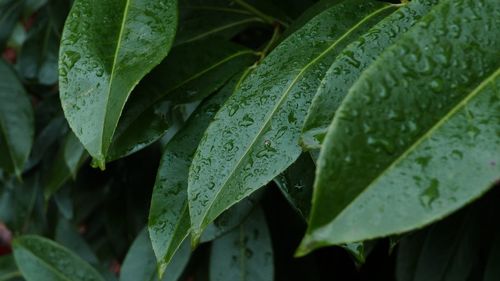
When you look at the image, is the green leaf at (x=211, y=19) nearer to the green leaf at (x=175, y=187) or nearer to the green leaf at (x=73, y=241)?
the green leaf at (x=175, y=187)

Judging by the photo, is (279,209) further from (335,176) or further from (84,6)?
(335,176)

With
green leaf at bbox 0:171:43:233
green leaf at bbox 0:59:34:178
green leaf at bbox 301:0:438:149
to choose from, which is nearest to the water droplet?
green leaf at bbox 301:0:438:149

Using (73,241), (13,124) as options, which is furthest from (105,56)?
(73,241)

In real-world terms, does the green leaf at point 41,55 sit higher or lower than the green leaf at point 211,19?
lower

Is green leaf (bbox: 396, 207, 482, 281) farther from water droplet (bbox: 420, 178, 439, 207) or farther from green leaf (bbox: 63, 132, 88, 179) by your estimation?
water droplet (bbox: 420, 178, 439, 207)

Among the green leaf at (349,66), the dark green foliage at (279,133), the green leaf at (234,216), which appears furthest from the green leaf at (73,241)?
the green leaf at (349,66)

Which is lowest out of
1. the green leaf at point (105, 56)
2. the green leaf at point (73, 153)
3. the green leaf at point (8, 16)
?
the green leaf at point (73, 153)

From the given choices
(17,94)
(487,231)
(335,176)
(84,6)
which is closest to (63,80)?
(84,6)
